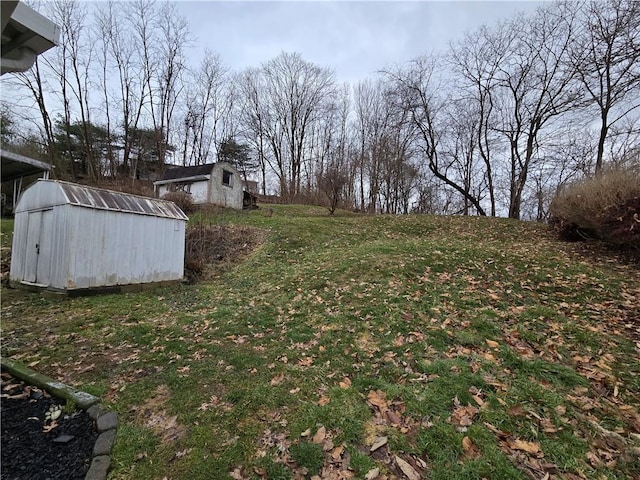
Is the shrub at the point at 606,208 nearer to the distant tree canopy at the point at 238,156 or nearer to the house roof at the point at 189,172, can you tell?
the house roof at the point at 189,172

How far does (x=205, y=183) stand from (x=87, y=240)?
13.4 m

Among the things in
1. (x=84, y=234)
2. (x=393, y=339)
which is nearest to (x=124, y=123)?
(x=84, y=234)

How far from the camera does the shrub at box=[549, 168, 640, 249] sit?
7699 millimetres

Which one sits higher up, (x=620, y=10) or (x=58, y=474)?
(x=620, y=10)

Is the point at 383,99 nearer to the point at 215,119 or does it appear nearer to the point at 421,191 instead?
the point at 421,191

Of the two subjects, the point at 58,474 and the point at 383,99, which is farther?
the point at 383,99

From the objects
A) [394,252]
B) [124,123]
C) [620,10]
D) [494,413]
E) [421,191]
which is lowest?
[494,413]

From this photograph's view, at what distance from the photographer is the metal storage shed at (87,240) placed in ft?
22.0

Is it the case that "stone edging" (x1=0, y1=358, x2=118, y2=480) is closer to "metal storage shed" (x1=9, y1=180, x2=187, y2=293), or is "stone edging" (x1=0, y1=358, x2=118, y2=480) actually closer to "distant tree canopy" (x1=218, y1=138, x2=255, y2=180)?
"metal storage shed" (x1=9, y1=180, x2=187, y2=293)

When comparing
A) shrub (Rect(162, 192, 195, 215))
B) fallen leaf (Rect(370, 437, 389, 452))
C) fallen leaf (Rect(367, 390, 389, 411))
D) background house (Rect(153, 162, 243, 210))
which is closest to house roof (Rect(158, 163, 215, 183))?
background house (Rect(153, 162, 243, 210))

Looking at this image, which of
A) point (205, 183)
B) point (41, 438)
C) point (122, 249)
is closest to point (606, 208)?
point (41, 438)

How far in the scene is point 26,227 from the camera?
25.1 feet

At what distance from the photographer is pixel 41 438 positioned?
268cm

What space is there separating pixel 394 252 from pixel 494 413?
20.5 feet
